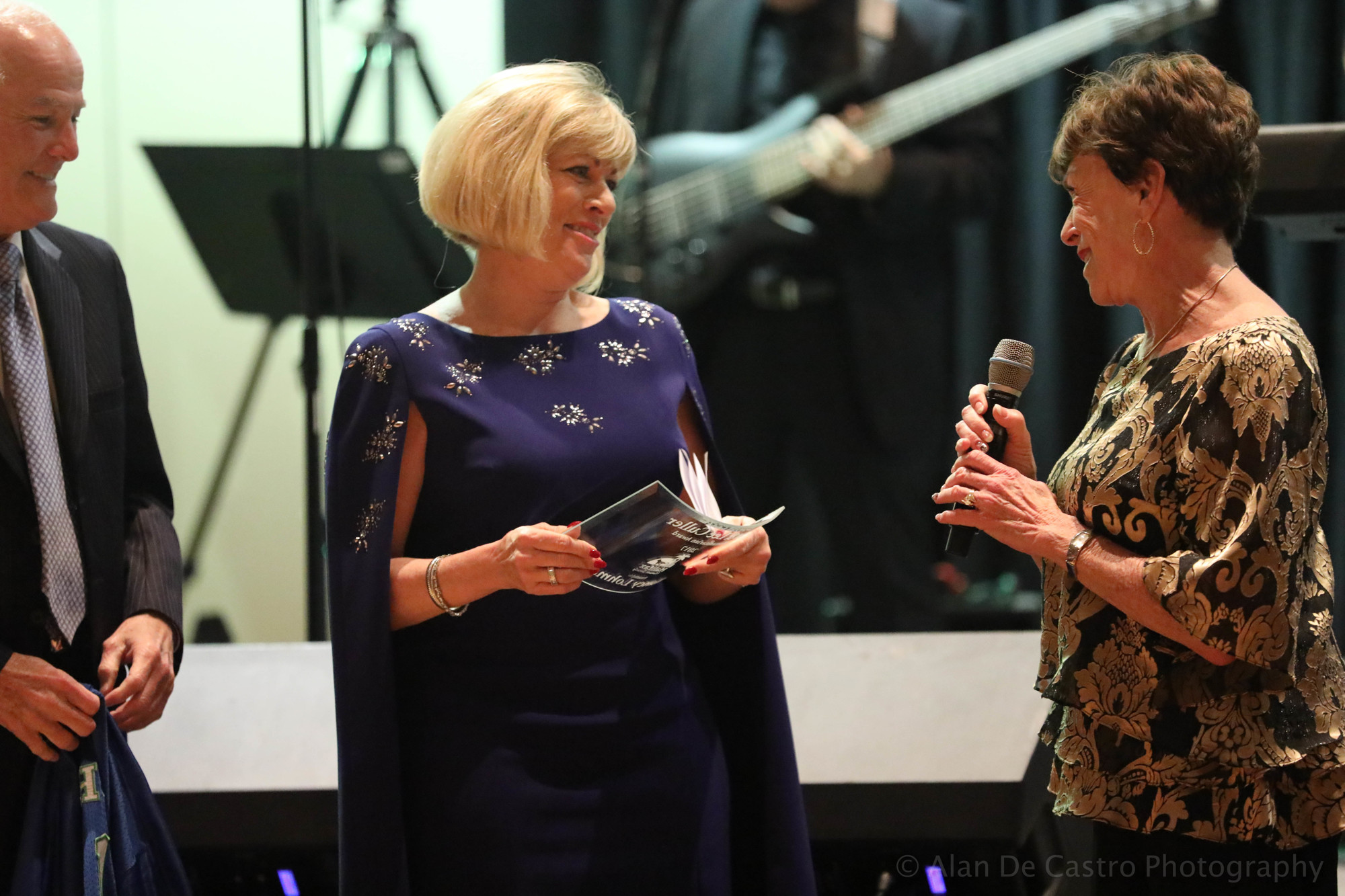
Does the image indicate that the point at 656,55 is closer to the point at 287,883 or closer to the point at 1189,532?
the point at 287,883

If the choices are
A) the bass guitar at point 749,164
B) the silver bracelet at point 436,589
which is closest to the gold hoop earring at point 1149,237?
the silver bracelet at point 436,589

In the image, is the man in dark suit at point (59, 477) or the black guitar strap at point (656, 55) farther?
the black guitar strap at point (656, 55)

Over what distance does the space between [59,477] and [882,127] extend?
259 cm

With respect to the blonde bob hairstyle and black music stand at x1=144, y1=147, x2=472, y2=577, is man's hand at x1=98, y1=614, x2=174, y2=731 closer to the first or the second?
the blonde bob hairstyle

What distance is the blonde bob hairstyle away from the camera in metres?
1.59

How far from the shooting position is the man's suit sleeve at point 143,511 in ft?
5.38

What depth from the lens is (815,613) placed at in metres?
3.83

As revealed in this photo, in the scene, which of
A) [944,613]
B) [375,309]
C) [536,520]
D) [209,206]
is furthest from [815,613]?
[536,520]

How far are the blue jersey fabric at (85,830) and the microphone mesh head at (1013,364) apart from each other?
1.14 meters

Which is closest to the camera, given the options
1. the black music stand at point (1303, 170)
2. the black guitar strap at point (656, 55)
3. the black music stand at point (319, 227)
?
the black music stand at point (1303, 170)

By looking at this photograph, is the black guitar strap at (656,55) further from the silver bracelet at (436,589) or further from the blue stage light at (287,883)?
the silver bracelet at (436,589)

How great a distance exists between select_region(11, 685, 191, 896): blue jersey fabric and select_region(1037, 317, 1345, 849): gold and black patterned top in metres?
1.12

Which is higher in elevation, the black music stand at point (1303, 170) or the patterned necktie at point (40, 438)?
the black music stand at point (1303, 170)

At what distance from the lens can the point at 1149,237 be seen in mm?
1476
